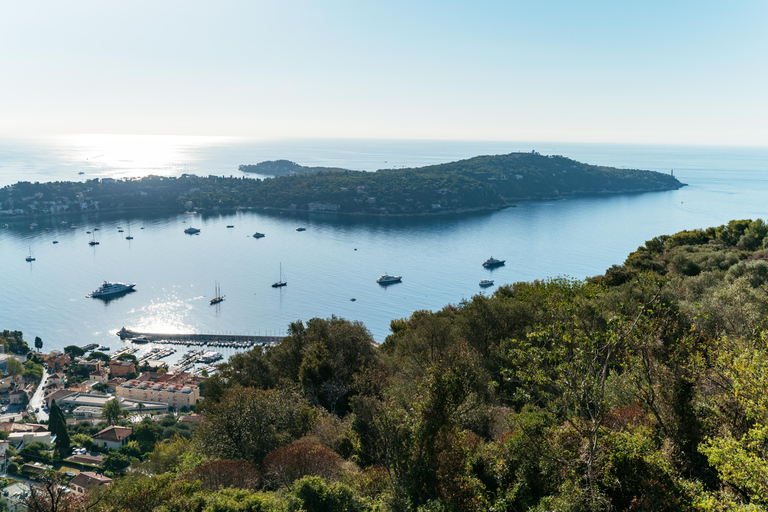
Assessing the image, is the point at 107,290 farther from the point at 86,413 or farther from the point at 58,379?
the point at 86,413

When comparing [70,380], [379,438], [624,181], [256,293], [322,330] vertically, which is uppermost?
[624,181]

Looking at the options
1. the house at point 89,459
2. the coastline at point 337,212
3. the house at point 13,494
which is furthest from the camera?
the coastline at point 337,212

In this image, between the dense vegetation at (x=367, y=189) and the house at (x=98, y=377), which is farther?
the dense vegetation at (x=367, y=189)

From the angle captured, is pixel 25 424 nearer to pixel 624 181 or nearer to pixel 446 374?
pixel 446 374

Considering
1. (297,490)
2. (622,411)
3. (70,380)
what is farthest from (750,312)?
(70,380)

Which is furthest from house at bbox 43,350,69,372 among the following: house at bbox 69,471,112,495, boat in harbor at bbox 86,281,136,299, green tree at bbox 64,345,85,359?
house at bbox 69,471,112,495

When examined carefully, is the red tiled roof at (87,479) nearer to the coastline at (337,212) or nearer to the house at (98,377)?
the house at (98,377)

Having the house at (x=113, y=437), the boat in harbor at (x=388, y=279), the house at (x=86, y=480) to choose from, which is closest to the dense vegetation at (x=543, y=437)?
the house at (x=86, y=480)

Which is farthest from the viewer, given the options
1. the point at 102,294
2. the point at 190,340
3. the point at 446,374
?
the point at 102,294
